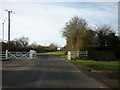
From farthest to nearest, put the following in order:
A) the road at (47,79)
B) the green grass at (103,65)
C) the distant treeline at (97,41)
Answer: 1. the distant treeline at (97,41)
2. the green grass at (103,65)
3. the road at (47,79)

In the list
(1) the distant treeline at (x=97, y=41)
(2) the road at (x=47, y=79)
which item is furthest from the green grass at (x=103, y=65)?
(1) the distant treeline at (x=97, y=41)

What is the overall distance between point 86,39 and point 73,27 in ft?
43.1

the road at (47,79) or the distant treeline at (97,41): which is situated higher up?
the distant treeline at (97,41)

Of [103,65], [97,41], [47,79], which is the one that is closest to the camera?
[47,79]

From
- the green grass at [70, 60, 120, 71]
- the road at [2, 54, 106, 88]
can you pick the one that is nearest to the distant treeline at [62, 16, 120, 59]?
the green grass at [70, 60, 120, 71]

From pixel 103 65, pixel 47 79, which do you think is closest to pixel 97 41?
pixel 103 65

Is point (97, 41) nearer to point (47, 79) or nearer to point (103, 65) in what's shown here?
point (103, 65)

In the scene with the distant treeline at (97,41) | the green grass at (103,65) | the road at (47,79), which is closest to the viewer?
the road at (47,79)

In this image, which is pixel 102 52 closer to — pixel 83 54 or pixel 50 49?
pixel 83 54

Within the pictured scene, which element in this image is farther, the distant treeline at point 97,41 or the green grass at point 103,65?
the distant treeline at point 97,41

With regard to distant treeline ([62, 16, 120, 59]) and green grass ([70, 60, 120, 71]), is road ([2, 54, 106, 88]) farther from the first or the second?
distant treeline ([62, 16, 120, 59])

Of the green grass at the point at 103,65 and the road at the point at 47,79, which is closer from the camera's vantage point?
the road at the point at 47,79

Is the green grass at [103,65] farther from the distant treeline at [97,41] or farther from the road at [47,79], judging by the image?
the distant treeline at [97,41]

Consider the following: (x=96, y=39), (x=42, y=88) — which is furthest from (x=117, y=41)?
(x=42, y=88)
